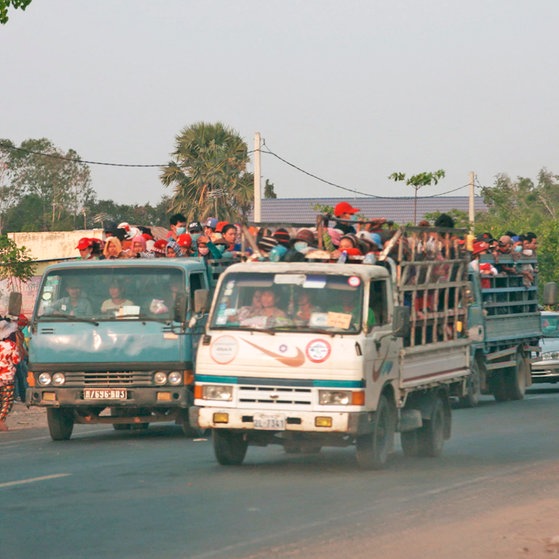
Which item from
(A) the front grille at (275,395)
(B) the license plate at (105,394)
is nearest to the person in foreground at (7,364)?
(B) the license plate at (105,394)

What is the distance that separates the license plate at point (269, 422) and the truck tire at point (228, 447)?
0.80 m

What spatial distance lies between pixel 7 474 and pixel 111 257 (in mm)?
5142

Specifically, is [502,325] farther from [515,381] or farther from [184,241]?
[184,241]

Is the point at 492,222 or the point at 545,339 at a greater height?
the point at 492,222

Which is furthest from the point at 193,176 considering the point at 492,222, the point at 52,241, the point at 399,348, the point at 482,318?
the point at 399,348

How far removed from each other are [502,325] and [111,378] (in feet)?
35.7

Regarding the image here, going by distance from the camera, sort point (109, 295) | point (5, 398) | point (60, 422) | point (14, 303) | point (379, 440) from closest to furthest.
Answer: point (379, 440) → point (14, 303) → point (109, 295) → point (60, 422) → point (5, 398)

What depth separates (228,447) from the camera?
14008 millimetres

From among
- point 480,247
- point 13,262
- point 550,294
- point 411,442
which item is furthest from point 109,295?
point 13,262

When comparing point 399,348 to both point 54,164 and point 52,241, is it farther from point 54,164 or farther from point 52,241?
point 54,164

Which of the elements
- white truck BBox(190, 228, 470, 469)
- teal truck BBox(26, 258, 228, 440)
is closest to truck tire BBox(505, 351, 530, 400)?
teal truck BBox(26, 258, 228, 440)

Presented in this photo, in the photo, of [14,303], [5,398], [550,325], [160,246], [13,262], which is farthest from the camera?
Result: [13,262]

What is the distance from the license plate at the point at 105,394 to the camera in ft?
55.3

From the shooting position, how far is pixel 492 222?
6544 cm
